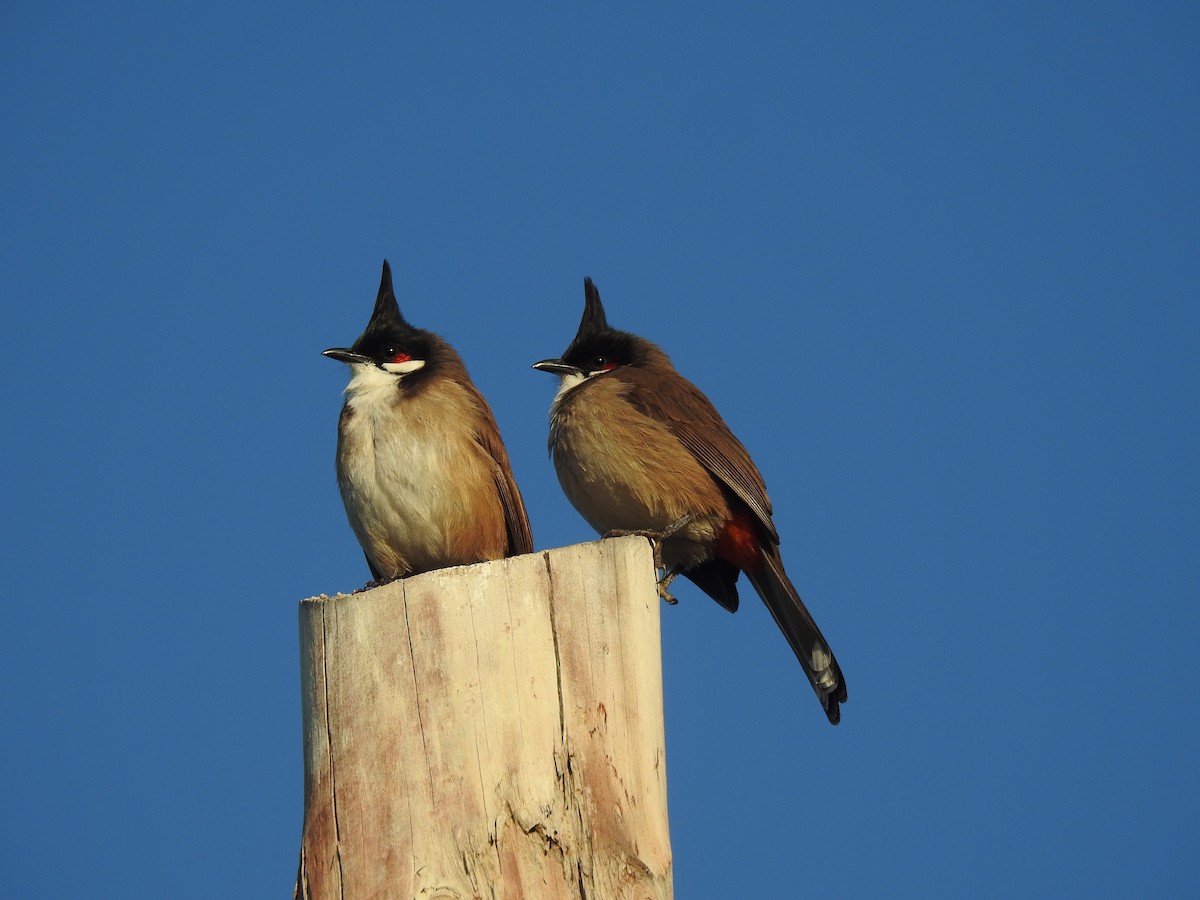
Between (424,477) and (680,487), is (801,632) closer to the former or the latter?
(680,487)

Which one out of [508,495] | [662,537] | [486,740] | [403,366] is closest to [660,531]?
[662,537]

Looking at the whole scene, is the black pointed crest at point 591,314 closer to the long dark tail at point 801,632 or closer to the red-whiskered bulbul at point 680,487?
the red-whiskered bulbul at point 680,487

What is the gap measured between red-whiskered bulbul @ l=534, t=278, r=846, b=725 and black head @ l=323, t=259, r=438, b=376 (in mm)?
741

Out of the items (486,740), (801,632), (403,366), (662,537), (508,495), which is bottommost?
(486,740)

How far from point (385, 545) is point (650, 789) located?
238 cm

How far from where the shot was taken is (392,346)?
650cm

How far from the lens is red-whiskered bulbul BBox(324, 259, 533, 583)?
5.80 m

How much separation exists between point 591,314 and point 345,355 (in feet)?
4.88

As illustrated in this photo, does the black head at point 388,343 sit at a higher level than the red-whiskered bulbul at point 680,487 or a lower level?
higher

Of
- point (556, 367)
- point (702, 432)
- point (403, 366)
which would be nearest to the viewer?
point (403, 366)

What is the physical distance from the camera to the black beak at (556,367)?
704cm

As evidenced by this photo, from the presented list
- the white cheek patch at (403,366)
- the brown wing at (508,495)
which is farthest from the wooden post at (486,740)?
the white cheek patch at (403,366)

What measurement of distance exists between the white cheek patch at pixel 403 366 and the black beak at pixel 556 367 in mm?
773

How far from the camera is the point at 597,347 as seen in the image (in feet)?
23.7
